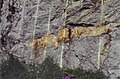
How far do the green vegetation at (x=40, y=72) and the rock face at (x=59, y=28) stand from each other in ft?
0.53

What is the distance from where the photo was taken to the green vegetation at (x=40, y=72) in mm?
10603

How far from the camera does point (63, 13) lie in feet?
38.9

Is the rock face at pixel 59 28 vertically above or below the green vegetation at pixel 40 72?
above

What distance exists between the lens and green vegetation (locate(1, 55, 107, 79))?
34.8 ft

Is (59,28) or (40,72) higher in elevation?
(59,28)

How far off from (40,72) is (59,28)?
1.34 metres

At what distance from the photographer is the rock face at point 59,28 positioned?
1059cm

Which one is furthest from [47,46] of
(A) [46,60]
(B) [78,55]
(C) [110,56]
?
(C) [110,56]

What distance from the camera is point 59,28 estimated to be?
461 inches

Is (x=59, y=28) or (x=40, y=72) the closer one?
(x=40, y=72)

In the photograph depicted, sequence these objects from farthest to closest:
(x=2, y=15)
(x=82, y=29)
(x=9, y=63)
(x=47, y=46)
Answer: (x=2, y=15) < (x=9, y=63) < (x=47, y=46) < (x=82, y=29)

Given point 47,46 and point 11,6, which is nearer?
point 47,46

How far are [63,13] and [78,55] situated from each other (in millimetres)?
1499

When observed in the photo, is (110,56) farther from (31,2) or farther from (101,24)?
(31,2)
